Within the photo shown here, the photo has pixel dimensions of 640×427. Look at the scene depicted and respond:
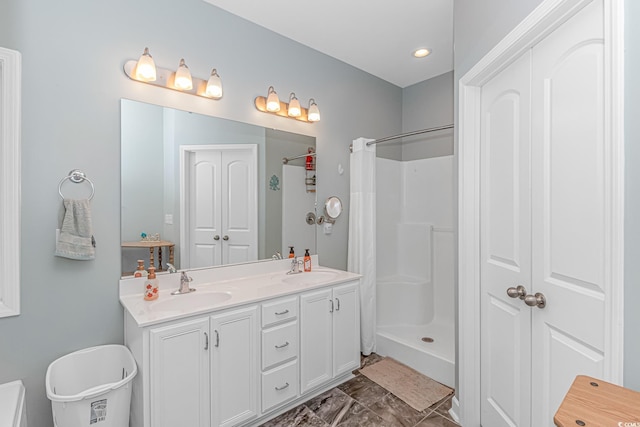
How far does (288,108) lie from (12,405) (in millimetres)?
2374

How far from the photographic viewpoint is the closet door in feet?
3.42

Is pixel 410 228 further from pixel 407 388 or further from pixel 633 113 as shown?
pixel 633 113

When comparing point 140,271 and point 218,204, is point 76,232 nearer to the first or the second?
point 140,271

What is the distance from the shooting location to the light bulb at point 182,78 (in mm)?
1945

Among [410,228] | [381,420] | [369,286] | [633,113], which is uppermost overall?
[633,113]

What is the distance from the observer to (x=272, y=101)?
243 centimetres

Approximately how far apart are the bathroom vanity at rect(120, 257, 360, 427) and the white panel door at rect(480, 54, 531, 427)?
0.99 metres

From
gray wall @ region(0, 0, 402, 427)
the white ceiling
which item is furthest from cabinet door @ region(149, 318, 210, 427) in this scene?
the white ceiling

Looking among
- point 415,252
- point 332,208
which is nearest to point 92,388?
point 332,208

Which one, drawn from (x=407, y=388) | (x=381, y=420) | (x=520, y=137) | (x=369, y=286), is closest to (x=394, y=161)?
(x=369, y=286)

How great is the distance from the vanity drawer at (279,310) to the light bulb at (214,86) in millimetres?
1460

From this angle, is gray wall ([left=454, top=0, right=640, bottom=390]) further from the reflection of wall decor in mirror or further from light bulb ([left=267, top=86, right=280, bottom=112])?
the reflection of wall decor in mirror

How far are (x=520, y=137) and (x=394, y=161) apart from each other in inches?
80.7

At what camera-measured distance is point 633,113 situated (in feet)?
2.82
